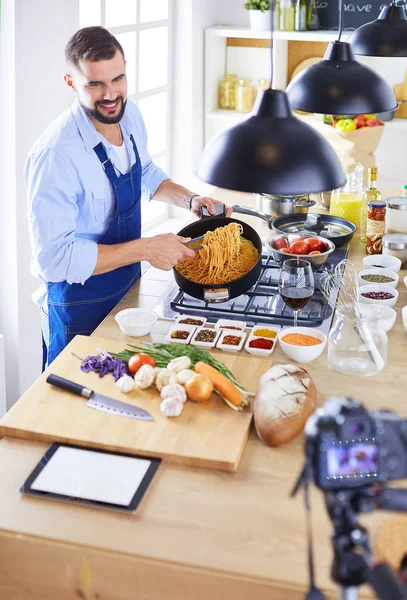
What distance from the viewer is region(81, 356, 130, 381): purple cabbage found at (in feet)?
7.00

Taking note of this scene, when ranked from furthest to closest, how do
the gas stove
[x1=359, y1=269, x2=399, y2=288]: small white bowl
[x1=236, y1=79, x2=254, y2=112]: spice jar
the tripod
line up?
[x1=236, y1=79, x2=254, y2=112]: spice jar, [x1=359, y1=269, x2=399, y2=288]: small white bowl, the gas stove, the tripod

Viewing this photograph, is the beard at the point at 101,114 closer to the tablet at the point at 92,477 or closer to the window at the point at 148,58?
the tablet at the point at 92,477

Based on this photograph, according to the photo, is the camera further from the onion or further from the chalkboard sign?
the chalkboard sign

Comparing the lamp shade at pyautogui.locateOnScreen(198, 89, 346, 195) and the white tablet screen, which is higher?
the lamp shade at pyautogui.locateOnScreen(198, 89, 346, 195)

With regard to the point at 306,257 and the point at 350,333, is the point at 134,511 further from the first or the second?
the point at 306,257

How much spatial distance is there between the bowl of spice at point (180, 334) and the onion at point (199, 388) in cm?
36

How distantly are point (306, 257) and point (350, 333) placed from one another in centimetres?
63

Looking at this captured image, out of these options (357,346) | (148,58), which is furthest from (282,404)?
(148,58)

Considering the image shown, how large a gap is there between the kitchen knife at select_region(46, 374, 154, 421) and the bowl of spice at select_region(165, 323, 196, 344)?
15.5 inches

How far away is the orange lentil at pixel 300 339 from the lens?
2.27 meters

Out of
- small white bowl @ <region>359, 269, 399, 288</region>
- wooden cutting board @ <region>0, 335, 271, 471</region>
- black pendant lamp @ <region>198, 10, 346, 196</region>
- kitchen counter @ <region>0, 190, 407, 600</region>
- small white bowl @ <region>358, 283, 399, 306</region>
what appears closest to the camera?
kitchen counter @ <region>0, 190, 407, 600</region>

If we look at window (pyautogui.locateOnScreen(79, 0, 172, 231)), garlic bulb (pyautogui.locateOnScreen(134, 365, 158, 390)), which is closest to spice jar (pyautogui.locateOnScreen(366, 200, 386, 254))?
garlic bulb (pyautogui.locateOnScreen(134, 365, 158, 390))

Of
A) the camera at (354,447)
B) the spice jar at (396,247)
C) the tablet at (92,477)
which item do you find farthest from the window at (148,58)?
the camera at (354,447)

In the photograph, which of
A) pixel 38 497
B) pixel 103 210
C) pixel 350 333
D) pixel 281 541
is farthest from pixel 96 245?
pixel 281 541
